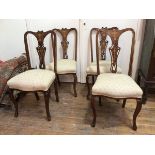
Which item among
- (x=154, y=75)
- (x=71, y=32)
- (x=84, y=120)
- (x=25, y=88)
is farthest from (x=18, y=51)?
(x=154, y=75)

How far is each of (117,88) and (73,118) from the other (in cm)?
67

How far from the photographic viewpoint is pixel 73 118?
2135 millimetres

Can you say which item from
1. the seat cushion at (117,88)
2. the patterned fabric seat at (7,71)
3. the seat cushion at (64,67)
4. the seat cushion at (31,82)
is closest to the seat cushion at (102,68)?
the seat cushion at (64,67)

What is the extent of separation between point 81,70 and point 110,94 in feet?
3.84

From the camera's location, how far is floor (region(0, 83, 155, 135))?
195 cm

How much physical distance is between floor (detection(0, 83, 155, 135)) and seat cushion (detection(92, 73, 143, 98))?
42 centimetres

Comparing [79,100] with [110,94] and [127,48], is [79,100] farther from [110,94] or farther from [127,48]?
[127,48]

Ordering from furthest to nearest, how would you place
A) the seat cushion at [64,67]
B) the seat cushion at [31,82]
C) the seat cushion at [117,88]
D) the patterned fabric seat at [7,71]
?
the seat cushion at [64,67]
the patterned fabric seat at [7,71]
the seat cushion at [31,82]
the seat cushion at [117,88]

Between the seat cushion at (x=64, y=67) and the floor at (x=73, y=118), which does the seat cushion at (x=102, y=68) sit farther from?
the floor at (x=73, y=118)

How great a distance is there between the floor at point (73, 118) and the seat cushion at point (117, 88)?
16.4 inches

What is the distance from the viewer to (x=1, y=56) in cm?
295

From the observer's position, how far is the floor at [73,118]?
195 centimetres

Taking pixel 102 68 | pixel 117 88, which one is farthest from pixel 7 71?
pixel 117 88

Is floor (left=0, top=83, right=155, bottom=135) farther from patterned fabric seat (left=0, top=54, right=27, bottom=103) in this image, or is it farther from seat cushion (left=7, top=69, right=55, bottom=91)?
seat cushion (left=7, top=69, right=55, bottom=91)
